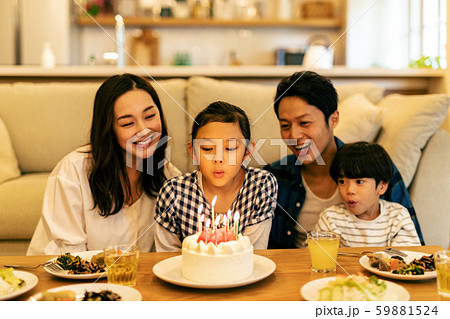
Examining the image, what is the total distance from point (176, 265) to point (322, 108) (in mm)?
775

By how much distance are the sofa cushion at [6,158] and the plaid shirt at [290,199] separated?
1158 millimetres

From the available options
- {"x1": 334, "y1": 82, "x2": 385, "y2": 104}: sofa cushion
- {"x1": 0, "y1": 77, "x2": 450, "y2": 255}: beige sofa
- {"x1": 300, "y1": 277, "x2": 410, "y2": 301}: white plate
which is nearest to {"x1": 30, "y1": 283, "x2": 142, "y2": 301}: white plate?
{"x1": 300, "y1": 277, "x2": 410, "y2": 301}: white plate

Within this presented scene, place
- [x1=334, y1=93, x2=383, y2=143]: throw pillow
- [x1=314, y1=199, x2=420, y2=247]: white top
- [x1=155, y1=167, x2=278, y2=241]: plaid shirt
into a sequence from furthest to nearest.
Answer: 1. [x1=334, y1=93, x2=383, y2=143]: throw pillow
2. [x1=314, y1=199, x2=420, y2=247]: white top
3. [x1=155, y1=167, x2=278, y2=241]: plaid shirt

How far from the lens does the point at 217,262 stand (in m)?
0.95

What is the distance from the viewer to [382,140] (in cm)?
199

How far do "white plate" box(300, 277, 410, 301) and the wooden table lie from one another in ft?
0.05

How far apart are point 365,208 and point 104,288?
2.96ft

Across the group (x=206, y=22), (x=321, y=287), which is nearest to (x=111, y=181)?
(x=321, y=287)

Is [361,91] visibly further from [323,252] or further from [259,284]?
A: [259,284]

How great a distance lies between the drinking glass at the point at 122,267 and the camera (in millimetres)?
961

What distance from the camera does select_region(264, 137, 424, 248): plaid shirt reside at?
1646 millimetres

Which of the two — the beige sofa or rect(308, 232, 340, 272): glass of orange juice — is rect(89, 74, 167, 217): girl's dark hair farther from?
rect(308, 232, 340, 272): glass of orange juice

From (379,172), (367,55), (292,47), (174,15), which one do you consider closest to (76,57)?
(174,15)

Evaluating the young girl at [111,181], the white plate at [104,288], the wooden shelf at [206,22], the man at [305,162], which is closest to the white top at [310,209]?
the man at [305,162]
